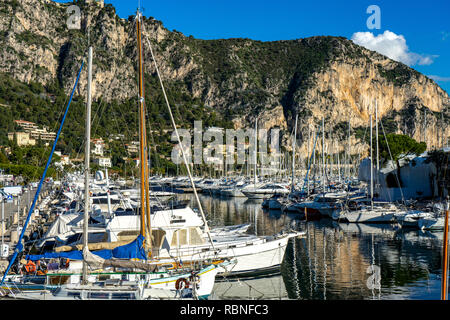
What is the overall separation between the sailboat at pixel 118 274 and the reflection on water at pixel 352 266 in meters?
2.65

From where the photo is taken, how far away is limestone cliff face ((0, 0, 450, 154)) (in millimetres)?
147250

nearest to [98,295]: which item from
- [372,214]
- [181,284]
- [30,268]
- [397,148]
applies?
[181,284]

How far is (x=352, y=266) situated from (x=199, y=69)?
165 metres

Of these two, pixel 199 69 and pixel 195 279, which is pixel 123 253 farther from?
pixel 199 69

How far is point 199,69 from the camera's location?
18100cm

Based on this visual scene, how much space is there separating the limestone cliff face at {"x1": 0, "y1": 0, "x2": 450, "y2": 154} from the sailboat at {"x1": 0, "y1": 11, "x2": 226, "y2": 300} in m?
133

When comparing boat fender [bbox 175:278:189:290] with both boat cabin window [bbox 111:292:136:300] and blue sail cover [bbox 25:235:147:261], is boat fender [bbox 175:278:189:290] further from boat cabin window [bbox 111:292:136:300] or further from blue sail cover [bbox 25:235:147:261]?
blue sail cover [bbox 25:235:147:261]

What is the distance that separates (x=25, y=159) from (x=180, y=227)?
8604 cm

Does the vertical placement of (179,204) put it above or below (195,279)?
above

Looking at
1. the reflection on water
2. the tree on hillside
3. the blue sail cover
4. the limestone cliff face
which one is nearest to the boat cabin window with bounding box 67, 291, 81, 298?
the blue sail cover

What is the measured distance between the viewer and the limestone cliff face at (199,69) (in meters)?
147

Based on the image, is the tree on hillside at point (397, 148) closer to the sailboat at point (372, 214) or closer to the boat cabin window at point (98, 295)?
the sailboat at point (372, 214)
